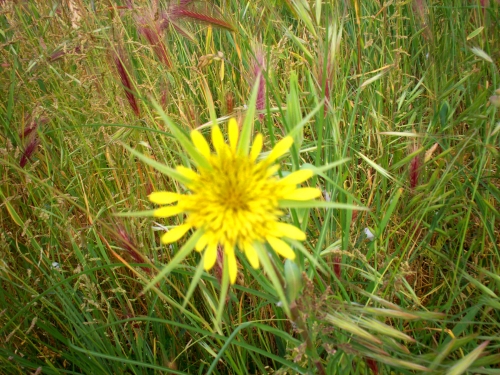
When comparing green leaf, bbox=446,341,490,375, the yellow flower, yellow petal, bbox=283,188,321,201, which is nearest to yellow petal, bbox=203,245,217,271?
the yellow flower

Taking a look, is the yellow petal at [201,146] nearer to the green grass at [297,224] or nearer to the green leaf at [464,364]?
the green grass at [297,224]

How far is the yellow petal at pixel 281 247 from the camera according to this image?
489 mm

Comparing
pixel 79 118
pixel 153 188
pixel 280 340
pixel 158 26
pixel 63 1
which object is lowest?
pixel 280 340

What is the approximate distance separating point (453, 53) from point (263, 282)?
887mm

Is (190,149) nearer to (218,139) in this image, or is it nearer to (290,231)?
(218,139)

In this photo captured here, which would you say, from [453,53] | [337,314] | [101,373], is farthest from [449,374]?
[453,53]

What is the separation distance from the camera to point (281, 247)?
1.64 ft

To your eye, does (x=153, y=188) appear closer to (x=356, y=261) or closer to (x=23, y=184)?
(x=23, y=184)

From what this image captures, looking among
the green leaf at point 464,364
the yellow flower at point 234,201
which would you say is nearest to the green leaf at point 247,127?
the yellow flower at point 234,201

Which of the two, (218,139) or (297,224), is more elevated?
(218,139)

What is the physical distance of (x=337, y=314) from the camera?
620 mm

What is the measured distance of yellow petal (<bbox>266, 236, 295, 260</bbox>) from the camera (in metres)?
0.49

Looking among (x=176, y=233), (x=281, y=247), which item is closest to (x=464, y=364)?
(x=281, y=247)

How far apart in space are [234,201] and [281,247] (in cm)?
8
